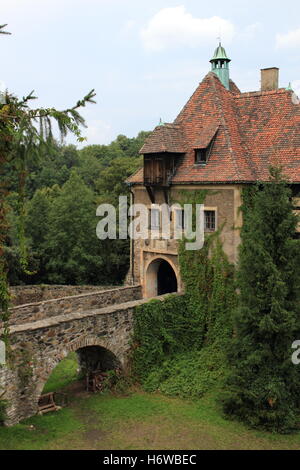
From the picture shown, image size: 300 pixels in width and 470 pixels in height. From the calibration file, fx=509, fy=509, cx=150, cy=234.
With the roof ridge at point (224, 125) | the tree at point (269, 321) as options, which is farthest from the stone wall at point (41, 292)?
the tree at point (269, 321)

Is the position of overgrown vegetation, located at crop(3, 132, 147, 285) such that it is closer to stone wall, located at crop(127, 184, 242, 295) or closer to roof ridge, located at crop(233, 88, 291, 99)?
stone wall, located at crop(127, 184, 242, 295)

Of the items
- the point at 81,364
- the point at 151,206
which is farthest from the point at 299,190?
the point at 81,364

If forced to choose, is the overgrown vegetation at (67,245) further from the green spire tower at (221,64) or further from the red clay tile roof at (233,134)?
the green spire tower at (221,64)

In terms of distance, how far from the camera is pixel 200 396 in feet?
62.3

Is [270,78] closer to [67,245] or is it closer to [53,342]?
[53,342]

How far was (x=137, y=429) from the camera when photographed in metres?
16.5

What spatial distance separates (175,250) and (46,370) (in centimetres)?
866

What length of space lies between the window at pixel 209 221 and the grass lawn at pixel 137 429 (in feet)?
23.2

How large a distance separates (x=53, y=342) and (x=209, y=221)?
28.5ft

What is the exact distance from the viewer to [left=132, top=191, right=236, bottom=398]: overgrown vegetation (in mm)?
19984

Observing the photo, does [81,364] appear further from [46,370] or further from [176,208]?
[176,208]

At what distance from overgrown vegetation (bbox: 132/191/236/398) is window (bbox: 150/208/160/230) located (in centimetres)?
206

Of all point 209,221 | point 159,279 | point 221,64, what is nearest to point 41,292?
point 159,279

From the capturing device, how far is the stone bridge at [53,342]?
1622 centimetres
